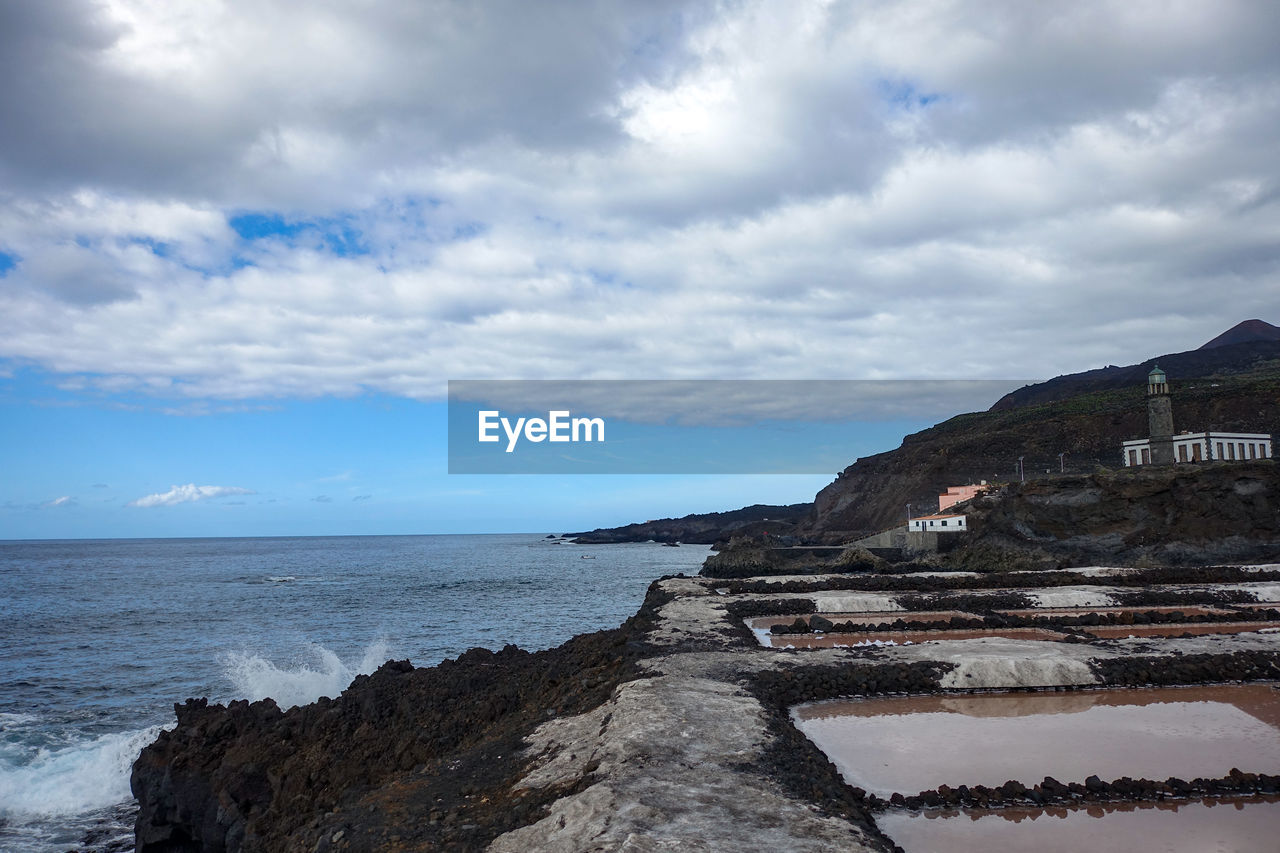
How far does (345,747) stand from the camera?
36.6ft

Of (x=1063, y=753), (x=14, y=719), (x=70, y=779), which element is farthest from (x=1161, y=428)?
(x=14, y=719)

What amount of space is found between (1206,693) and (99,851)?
16868 mm

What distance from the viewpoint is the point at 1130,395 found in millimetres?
79500

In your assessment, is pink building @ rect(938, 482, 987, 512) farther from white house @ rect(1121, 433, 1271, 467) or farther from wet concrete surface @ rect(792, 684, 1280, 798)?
wet concrete surface @ rect(792, 684, 1280, 798)

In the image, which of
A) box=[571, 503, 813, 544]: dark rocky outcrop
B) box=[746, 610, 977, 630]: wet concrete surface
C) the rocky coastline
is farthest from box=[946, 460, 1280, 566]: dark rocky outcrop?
box=[571, 503, 813, 544]: dark rocky outcrop

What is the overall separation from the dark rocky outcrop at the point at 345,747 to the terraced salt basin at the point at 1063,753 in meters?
Result: 3.38

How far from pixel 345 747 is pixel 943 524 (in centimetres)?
3870

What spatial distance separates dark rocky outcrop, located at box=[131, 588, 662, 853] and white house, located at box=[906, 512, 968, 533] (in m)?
33.1

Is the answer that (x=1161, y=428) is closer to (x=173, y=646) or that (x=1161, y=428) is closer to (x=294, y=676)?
(x=294, y=676)

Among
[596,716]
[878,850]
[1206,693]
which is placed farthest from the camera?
[1206,693]

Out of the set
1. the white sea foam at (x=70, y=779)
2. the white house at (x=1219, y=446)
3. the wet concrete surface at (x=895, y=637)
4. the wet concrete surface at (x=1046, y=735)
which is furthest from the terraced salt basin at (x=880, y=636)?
the white house at (x=1219, y=446)

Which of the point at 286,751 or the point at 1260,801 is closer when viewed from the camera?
the point at 1260,801

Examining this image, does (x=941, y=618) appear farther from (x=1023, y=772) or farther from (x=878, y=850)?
(x=878, y=850)

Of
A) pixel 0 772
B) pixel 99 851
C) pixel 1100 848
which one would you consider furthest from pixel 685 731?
pixel 0 772
